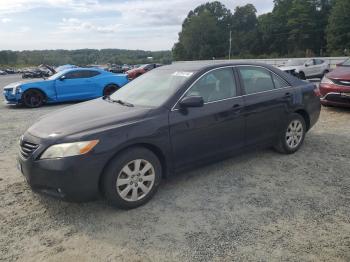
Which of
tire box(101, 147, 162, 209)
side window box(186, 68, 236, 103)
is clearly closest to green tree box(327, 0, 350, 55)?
side window box(186, 68, 236, 103)

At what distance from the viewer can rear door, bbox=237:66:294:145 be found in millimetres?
4738

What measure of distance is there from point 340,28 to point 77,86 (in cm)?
6758

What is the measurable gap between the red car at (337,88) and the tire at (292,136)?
3.32m

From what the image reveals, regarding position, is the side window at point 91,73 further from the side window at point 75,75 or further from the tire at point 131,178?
the tire at point 131,178

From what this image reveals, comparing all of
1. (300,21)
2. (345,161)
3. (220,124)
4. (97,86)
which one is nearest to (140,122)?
(220,124)

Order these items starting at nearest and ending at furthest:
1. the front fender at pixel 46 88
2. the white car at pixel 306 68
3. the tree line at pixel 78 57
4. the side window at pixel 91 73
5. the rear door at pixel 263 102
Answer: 1. the rear door at pixel 263 102
2. the front fender at pixel 46 88
3. the side window at pixel 91 73
4. the white car at pixel 306 68
5. the tree line at pixel 78 57

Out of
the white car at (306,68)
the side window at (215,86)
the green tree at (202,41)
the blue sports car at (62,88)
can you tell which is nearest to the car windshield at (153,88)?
the side window at (215,86)

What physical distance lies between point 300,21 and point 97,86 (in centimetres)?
7938

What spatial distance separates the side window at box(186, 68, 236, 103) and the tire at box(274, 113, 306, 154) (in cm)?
124

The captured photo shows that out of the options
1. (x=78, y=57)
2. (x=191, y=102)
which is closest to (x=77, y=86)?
(x=191, y=102)

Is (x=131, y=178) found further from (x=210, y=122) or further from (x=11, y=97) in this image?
(x=11, y=97)

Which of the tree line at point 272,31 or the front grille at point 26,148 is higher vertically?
the tree line at point 272,31

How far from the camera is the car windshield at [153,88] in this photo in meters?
4.18

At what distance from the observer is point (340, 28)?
66.2 meters
